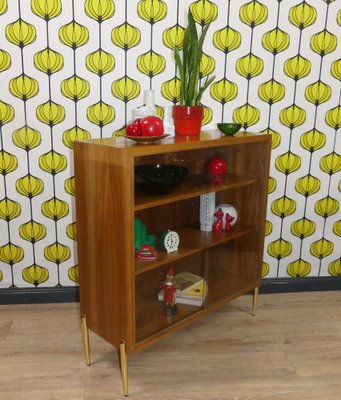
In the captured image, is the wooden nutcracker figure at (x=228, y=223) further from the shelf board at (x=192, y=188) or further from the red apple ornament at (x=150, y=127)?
the red apple ornament at (x=150, y=127)

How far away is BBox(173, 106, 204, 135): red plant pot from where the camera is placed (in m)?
1.94

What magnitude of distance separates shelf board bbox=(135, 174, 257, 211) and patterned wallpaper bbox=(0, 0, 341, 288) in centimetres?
39

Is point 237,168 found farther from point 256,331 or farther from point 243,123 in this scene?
point 256,331

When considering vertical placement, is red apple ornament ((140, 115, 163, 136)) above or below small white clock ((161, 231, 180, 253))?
above

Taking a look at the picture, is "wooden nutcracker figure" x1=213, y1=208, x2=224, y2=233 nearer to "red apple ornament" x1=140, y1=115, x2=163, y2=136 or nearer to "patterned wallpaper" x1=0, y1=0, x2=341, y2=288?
"patterned wallpaper" x1=0, y1=0, x2=341, y2=288

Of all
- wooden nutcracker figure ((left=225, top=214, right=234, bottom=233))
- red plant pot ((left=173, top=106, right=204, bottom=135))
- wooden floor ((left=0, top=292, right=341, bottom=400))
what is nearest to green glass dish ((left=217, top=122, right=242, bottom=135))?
red plant pot ((left=173, top=106, right=204, bottom=135))

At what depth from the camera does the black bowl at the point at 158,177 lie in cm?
164

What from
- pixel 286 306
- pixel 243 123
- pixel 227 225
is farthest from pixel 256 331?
pixel 243 123

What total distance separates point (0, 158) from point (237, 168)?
1.19m

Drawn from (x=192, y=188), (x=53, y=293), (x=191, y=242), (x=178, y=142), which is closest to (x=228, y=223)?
(x=191, y=242)

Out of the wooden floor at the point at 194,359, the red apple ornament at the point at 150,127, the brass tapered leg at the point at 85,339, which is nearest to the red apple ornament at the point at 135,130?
the red apple ornament at the point at 150,127

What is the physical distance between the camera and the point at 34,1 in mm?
1986

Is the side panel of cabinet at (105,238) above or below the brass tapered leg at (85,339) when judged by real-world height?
above

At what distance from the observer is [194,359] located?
1.92 meters
